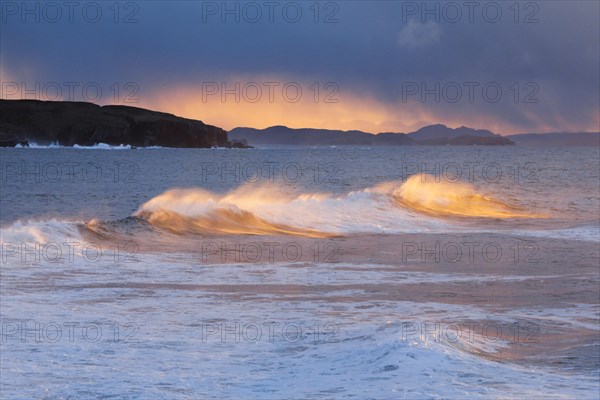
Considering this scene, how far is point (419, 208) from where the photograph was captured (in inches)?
1574

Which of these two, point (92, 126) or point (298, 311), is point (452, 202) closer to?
point (298, 311)

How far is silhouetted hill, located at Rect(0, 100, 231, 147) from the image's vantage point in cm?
16762

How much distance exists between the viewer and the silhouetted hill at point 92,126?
168 metres

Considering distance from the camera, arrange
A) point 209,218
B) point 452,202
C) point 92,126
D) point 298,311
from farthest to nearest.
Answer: point 92,126 < point 452,202 < point 209,218 < point 298,311

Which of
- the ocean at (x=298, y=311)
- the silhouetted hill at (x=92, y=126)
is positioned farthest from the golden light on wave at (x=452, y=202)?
the silhouetted hill at (x=92, y=126)

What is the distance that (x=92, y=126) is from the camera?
561 ft

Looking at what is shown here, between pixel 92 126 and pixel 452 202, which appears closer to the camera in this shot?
pixel 452 202

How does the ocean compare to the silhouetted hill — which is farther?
the silhouetted hill

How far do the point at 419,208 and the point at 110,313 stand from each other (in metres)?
29.2

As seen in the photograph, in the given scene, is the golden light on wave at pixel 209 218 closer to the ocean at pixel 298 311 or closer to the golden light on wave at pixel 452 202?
the ocean at pixel 298 311

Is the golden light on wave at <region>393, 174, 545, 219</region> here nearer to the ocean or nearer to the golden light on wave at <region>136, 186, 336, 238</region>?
the ocean

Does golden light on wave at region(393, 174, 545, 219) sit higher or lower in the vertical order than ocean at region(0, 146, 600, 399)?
higher

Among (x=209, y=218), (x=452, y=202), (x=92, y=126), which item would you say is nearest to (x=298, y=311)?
(x=209, y=218)

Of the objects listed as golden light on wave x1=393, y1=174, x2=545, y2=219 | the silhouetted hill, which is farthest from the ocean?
the silhouetted hill
